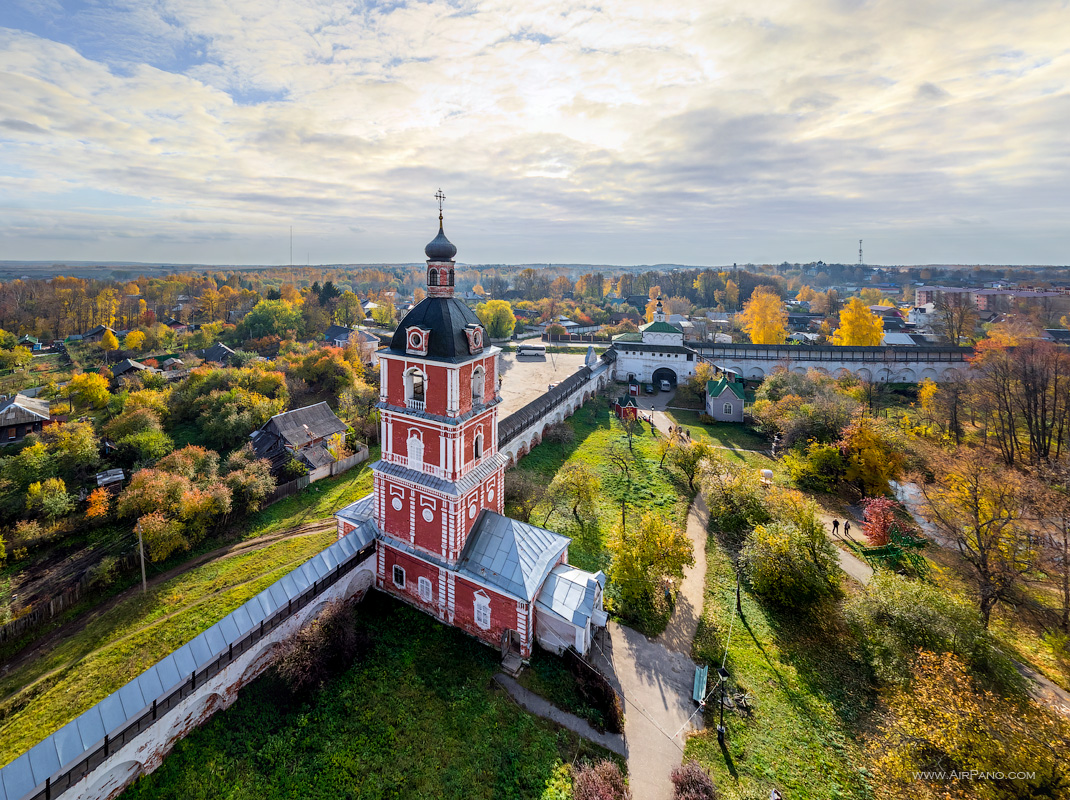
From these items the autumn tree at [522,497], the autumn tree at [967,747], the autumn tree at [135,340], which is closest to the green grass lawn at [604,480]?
the autumn tree at [522,497]

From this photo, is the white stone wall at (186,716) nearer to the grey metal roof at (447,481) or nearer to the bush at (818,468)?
the grey metal roof at (447,481)

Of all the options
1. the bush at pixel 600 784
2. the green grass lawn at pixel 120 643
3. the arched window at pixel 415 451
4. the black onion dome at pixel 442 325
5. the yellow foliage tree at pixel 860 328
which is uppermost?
the yellow foliage tree at pixel 860 328

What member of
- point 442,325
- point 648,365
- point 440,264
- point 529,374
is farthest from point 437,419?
point 648,365

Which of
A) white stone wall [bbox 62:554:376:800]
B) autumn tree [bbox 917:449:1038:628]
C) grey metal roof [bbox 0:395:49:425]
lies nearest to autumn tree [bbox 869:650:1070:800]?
autumn tree [bbox 917:449:1038:628]

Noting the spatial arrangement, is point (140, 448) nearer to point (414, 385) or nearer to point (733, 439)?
point (414, 385)

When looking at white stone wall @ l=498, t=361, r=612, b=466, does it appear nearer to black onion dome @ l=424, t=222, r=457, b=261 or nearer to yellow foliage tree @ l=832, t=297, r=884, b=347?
black onion dome @ l=424, t=222, r=457, b=261
